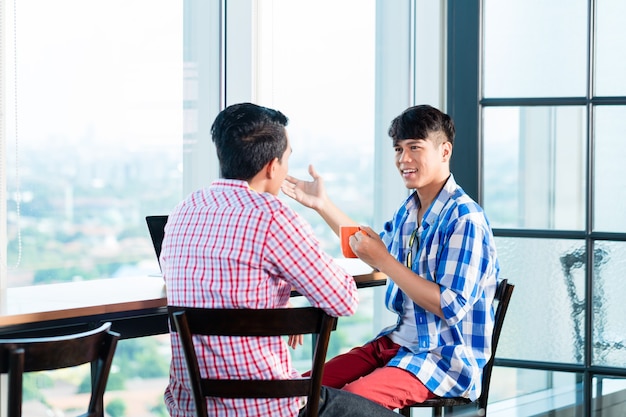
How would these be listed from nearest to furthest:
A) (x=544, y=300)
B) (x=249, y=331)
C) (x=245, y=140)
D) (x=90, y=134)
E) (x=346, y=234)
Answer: (x=249, y=331) → (x=245, y=140) → (x=346, y=234) → (x=90, y=134) → (x=544, y=300)

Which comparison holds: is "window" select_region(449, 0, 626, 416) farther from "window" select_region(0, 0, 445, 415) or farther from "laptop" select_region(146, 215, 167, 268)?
"laptop" select_region(146, 215, 167, 268)

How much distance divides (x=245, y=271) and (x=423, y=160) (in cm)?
79

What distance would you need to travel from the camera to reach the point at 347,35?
3.59 meters

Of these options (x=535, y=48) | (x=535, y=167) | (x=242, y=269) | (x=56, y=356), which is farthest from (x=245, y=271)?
(x=535, y=48)

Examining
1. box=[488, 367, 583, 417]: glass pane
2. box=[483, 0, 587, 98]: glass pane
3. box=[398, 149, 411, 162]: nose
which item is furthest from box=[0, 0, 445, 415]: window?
box=[398, 149, 411, 162]: nose

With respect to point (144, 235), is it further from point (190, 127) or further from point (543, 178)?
point (543, 178)

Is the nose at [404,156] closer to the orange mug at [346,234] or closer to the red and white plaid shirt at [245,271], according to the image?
the orange mug at [346,234]

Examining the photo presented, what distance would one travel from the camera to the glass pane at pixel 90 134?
276 centimetres

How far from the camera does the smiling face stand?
2342 mm

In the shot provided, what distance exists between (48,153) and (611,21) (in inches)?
76.1

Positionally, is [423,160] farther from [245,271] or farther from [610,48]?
[610,48]

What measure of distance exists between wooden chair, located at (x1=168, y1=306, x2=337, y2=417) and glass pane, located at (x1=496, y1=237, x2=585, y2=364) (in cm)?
151

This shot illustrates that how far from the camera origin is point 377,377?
7.13 feet

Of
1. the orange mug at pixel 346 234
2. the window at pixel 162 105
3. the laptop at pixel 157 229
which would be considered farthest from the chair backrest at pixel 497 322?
the window at pixel 162 105
